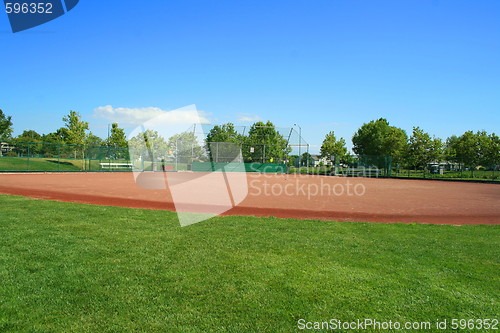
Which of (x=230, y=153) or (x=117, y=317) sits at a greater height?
(x=230, y=153)

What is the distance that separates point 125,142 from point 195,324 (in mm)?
57380

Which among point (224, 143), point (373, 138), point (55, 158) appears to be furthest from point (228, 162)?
point (373, 138)

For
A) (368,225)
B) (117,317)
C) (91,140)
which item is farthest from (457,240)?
(91,140)

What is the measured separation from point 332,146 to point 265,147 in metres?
29.3

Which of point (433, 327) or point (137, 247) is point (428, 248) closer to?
point (433, 327)

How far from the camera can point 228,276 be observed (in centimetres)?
415

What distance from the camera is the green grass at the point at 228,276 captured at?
314cm

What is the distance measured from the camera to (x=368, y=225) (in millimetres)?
8086

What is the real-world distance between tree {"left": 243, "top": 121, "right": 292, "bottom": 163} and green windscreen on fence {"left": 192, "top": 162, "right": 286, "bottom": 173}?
67 centimetres
